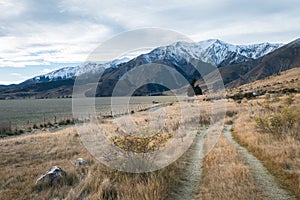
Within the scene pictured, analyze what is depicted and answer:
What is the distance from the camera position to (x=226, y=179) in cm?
793

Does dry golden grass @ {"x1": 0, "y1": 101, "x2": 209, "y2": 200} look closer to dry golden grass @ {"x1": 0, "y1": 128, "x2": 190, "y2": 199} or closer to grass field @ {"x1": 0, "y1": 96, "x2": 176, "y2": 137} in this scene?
dry golden grass @ {"x1": 0, "y1": 128, "x2": 190, "y2": 199}

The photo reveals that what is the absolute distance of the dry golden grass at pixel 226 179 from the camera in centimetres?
681

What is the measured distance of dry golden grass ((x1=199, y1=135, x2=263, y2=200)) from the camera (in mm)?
6807

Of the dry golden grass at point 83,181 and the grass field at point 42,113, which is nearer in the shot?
the dry golden grass at point 83,181


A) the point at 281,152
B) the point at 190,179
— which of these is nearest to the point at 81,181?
the point at 190,179

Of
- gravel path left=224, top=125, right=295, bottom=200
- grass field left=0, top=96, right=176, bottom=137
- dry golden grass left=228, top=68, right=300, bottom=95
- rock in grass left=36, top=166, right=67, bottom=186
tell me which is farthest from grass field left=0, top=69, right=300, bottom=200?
dry golden grass left=228, top=68, right=300, bottom=95

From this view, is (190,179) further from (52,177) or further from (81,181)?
(52,177)

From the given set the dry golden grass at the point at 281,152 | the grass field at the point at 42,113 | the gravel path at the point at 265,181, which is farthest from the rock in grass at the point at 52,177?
the grass field at the point at 42,113

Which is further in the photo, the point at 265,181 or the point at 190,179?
the point at 190,179

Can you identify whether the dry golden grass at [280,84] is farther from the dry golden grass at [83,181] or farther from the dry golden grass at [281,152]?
the dry golden grass at [83,181]

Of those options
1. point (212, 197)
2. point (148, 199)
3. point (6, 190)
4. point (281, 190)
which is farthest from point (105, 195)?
point (281, 190)

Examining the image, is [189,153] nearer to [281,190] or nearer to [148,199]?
[281,190]

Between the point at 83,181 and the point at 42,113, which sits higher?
the point at 83,181

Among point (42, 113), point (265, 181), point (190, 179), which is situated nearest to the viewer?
point (265, 181)
